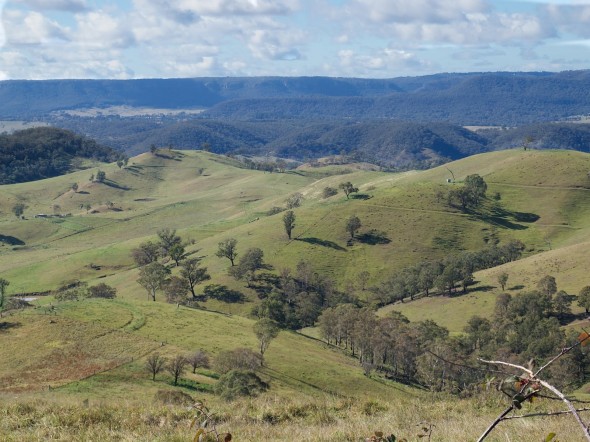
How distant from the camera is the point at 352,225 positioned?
469ft

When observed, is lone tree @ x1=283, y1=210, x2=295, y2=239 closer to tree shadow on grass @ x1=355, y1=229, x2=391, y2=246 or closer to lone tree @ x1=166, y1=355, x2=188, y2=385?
tree shadow on grass @ x1=355, y1=229, x2=391, y2=246

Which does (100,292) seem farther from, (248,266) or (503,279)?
(503,279)

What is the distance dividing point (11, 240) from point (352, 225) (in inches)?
4433

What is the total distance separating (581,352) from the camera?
63.5m

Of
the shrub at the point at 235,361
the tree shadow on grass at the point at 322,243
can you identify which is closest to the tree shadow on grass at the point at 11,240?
the tree shadow on grass at the point at 322,243

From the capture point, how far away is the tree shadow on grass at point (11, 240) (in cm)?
17900

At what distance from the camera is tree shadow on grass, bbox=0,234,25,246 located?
179000 millimetres

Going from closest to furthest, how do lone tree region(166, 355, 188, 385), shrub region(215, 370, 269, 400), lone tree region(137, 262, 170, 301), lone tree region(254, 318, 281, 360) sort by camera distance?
shrub region(215, 370, 269, 400) → lone tree region(166, 355, 188, 385) → lone tree region(254, 318, 281, 360) → lone tree region(137, 262, 170, 301)

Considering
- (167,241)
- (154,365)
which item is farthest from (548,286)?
(167,241)

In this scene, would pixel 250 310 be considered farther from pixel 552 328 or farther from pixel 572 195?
pixel 572 195

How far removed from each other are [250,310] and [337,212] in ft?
193

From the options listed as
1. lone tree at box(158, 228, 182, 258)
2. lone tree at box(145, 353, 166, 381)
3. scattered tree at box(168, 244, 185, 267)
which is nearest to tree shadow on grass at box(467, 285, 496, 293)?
scattered tree at box(168, 244, 185, 267)

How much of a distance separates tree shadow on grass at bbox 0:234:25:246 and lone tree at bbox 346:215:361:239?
106812 mm

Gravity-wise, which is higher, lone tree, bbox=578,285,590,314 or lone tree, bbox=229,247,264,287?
lone tree, bbox=578,285,590,314
